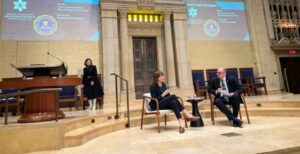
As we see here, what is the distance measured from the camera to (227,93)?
330 cm

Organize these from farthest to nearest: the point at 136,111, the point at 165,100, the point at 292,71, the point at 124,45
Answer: the point at 292,71
the point at 124,45
the point at 136,111
the point at 165,100

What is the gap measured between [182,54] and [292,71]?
5.08m

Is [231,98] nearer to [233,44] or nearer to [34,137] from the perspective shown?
[34,137]

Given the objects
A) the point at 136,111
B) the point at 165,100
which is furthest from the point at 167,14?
the point at 165,100

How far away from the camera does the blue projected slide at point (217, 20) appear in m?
7.32

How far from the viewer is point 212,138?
2.39 metres

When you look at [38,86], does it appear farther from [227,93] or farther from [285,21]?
[285,21]

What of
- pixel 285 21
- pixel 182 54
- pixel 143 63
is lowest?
pixel 143 63

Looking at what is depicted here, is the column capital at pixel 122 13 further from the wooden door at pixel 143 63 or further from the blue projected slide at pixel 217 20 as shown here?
the blue projected slide at pixel 217 20

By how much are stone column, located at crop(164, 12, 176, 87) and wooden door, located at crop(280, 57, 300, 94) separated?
4919 mm

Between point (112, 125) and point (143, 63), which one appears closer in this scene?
point (112, 125)

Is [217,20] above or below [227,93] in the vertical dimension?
above

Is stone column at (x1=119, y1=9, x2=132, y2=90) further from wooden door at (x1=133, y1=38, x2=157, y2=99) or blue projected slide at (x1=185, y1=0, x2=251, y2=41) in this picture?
blue projected slide at (x1=185, y1=0, x2=251, y2=41)

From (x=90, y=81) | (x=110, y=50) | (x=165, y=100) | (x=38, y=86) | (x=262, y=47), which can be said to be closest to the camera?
(x=38, y=86)
